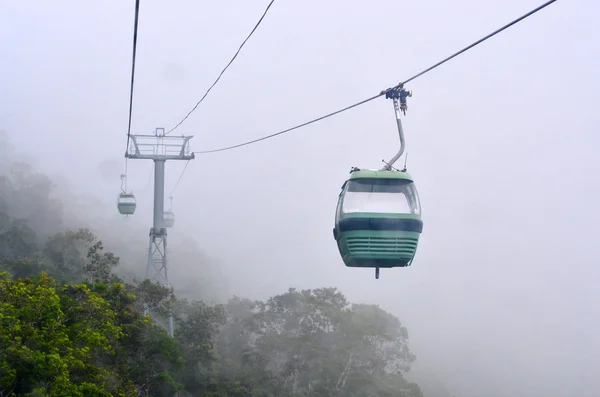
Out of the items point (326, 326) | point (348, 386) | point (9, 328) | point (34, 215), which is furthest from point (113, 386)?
point (34, 215)

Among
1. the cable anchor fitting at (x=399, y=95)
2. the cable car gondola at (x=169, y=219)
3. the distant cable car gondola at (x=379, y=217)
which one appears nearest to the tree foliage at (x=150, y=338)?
the cable car gondola at (x=169, y=219)

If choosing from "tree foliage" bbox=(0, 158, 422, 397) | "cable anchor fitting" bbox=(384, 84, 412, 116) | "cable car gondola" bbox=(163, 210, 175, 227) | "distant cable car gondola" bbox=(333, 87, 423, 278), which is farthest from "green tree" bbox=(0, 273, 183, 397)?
"cable car gondola" bbox=(163, 210, 175, 227)

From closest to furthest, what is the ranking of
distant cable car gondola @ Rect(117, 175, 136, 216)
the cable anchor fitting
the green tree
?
the cable anchor fitting → the green tree → distant cable car gondola @ Rect(117, 175, 136, 216)

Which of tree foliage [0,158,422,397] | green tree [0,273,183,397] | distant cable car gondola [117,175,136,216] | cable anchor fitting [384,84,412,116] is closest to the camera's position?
cable anchor fitting [384,84,412,116]

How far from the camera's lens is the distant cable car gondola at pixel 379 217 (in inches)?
371

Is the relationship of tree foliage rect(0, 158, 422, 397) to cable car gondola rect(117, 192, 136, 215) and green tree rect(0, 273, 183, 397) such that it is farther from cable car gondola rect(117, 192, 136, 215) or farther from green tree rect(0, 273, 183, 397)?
cable car gondola rect(117, 192, 136, 215)

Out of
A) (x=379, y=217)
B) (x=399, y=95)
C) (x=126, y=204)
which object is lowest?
(x=379, y=217)

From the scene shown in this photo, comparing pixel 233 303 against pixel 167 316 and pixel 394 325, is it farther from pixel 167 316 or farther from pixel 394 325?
pixel 167 316

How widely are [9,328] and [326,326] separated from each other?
99.4 feet

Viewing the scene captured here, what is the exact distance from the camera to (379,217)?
9422 millimetres

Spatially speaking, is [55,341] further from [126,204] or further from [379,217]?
[126,204]

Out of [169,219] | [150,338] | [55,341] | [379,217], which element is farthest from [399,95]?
[169,219]

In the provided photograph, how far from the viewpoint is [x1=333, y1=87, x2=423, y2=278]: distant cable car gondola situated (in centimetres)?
942

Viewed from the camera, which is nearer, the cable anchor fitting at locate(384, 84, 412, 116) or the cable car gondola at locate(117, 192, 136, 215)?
the cable anchor fitting at locate(384, 84, 412, 116)
